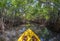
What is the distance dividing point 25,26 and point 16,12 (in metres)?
0.25

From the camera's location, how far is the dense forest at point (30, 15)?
1676 millimetres

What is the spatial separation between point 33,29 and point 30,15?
0.21 metres

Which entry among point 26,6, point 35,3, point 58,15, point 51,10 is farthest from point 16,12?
point 58,15

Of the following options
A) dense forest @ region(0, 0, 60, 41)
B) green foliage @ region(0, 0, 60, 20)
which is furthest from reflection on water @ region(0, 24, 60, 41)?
green foliage @ region(0, 0, 60, 20)

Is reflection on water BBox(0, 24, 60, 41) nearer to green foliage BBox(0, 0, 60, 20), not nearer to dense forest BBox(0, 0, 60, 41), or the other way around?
dense forest BBox(0, 0, 60, 41)

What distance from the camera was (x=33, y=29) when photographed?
1.68 meters

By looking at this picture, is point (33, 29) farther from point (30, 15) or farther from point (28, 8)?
point (28, 8)

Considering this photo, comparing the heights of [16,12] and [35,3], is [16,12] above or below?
below

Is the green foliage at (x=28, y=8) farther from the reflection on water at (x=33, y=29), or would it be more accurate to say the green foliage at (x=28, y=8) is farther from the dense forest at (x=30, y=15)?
the reflection on water at (x=33, y=29)

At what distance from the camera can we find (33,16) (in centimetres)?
167

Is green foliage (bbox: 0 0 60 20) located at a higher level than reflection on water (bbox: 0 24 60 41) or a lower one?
higher

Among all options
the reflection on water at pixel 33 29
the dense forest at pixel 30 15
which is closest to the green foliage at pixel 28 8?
the dense forest at pixel 30 15

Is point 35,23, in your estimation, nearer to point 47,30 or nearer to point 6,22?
point 47,30

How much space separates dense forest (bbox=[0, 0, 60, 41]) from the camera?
1676 millimetres
